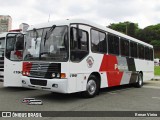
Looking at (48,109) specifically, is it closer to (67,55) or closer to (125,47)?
(67,55)

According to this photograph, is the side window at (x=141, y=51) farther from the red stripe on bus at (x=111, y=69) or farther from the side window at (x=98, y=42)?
the side window at (x=98, y=42)

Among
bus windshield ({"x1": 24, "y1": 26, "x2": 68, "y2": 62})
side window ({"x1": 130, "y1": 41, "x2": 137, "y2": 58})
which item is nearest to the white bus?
bus windshield ({"x1": 24, "y1": 26, "x2": 68, "y2": 62})

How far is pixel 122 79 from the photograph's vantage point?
12.8 m

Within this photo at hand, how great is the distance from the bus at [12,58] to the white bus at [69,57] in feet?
4.54

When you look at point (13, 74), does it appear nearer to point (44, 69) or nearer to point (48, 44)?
point (44, 69)

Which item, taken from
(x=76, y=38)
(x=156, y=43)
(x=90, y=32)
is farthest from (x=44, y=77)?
(x=156, y=43)

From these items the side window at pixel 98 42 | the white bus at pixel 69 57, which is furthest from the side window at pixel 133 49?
the side window at pixel 98 42

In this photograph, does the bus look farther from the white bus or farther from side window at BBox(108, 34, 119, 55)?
side window at BBox(108, 34, 119, 55)

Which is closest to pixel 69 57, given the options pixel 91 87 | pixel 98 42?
pixel 91 87

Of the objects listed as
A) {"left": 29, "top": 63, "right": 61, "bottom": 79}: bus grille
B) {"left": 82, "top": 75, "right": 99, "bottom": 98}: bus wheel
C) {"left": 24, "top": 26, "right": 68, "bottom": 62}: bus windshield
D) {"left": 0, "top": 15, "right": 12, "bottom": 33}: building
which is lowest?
{"left": 82, "top": 75, "right": 99, "bottom": 98}: bus wheel

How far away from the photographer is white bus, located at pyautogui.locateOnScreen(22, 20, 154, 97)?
846 centimetres

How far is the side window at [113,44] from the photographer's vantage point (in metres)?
11.4

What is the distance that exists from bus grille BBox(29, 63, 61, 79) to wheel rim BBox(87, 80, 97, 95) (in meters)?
1.71

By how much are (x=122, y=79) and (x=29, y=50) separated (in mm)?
5451
